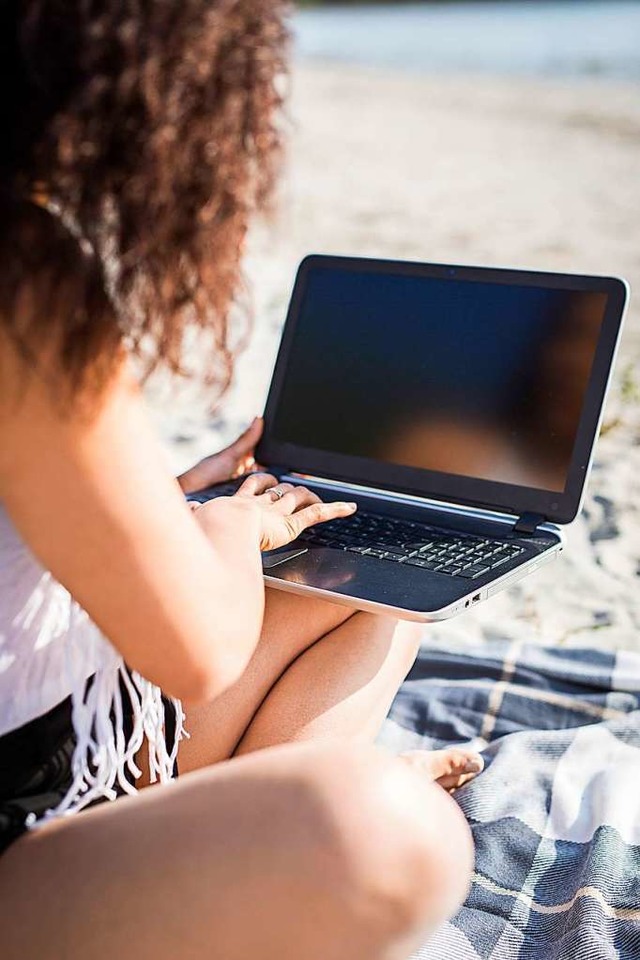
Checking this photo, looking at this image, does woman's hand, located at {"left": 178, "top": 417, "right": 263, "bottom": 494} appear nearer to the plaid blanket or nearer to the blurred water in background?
the plaid blanket

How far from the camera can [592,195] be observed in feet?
25.7

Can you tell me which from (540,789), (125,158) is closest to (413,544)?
(540,789)

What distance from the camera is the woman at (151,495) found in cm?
89

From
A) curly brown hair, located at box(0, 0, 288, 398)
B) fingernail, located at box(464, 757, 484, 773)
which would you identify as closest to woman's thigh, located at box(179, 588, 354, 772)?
fingernail, located at box(464, 757, 484, 773)

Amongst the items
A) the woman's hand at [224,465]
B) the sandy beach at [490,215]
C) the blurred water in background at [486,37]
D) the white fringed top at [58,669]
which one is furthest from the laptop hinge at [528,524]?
the blurred water in background at [486,37]

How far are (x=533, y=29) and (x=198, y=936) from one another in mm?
22301

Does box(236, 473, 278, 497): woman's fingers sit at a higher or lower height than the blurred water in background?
higher

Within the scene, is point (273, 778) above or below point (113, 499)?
below

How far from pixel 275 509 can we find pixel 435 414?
0.55m

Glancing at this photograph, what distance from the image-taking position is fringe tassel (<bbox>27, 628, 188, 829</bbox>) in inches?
44.8

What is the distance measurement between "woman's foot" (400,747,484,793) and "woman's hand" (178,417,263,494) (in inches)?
21.9

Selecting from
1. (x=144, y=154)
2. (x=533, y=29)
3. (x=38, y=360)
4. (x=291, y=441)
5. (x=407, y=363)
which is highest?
(x=144, y=154)

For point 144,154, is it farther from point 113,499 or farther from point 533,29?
point 533,29

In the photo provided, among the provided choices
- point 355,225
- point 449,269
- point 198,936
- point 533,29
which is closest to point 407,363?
point 449,269
